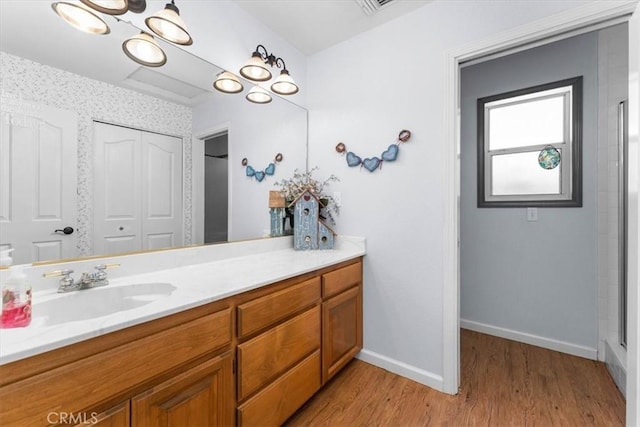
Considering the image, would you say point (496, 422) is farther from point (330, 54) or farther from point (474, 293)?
point (330, 54)

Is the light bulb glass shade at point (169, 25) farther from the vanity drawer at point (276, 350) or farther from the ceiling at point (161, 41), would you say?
the vanity drawer at point (276, 350)

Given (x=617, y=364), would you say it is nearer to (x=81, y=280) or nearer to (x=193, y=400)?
(x=193, y=400)

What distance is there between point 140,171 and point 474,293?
2755 mm

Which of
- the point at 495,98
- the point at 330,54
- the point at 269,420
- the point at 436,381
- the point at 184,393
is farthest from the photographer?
the point at 495,98

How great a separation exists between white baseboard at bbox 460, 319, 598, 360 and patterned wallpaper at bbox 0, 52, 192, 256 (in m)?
2.83

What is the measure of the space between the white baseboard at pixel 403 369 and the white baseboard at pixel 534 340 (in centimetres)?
104

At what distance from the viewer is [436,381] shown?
1.77 metres

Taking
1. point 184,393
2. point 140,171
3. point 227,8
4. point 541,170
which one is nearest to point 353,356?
point 184,393

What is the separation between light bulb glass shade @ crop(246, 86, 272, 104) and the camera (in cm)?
194

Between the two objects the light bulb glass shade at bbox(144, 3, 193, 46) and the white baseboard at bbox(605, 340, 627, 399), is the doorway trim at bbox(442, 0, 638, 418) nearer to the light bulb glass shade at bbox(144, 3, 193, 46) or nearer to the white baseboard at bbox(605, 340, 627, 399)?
the white baseboard at bbox(605, 340, 627, 399)

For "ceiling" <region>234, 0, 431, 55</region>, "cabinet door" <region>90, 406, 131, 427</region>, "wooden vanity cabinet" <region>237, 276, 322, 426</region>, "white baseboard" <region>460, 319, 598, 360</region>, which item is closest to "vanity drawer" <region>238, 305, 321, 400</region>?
"wooden vanity cabinet" <region>237, 276, 322, 426</region>

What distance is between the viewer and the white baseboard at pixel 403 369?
1.78 m

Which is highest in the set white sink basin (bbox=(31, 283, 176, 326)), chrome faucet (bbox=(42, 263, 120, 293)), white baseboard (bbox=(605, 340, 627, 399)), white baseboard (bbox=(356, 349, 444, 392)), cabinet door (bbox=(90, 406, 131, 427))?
chrome faucet (bbox=(42, 263, 120, 293))

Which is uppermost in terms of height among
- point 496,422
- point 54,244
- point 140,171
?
point 140,171
